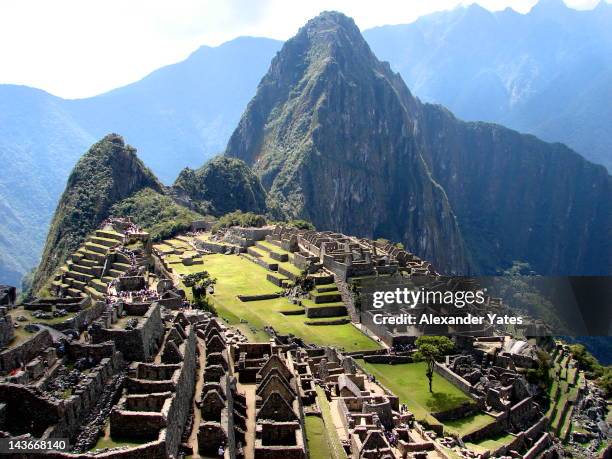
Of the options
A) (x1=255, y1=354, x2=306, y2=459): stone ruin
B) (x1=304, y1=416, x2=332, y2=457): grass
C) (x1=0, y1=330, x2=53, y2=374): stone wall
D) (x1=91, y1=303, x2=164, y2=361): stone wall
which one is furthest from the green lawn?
(x1=0, y1=330, x2=53, y2=374): stone wall

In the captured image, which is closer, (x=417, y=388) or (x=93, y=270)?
(x=417, y=388)

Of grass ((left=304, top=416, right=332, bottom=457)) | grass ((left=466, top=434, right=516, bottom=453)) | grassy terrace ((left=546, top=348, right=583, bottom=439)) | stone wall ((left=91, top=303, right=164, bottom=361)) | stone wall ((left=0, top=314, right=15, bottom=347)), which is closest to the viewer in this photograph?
stone wall ((left=0, top=314, right=15, bottom=347))

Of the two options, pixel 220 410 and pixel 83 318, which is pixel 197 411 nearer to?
pixel 220 410

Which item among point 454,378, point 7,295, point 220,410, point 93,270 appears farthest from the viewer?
point 93,270

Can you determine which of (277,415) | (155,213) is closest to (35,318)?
(277,415)

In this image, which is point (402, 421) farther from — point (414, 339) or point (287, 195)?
point (287, 195)

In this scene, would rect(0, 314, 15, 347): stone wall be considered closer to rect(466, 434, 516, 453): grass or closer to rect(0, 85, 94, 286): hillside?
rect(466, 434, 516, 453): grass
